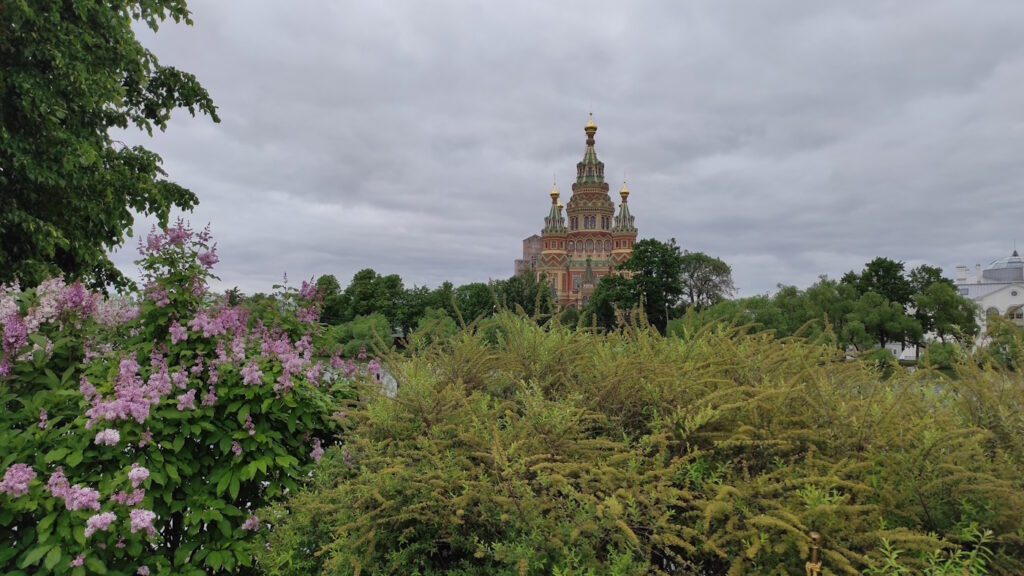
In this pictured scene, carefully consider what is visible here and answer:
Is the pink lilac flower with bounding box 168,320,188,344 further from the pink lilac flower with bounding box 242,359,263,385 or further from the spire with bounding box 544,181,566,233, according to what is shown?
the spire with bounding box 544,181,566,233

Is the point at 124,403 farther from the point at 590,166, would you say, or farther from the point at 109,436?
the point at 590,166

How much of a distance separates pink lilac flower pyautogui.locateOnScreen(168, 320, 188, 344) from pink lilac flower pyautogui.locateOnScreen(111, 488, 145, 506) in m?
1.00

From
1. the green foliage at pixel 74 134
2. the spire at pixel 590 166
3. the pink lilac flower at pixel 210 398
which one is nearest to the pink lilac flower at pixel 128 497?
the pink lilac flower at pixel 210 398

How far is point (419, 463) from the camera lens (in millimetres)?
2887

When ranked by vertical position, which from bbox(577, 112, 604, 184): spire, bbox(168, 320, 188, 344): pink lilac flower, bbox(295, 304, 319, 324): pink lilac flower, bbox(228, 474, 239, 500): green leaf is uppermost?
bbox(577, 112, 604, 184): spire

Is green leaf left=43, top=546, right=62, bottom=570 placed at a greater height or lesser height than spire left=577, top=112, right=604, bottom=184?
lesser

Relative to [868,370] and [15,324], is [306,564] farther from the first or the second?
[868,370]

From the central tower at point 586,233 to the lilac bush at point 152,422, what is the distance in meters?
79.0

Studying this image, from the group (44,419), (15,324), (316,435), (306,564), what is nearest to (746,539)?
(306,564)

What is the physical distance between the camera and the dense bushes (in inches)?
85.2

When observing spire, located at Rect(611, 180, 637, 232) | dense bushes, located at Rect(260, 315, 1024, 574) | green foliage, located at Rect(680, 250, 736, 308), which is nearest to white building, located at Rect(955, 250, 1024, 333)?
green foliage, located at Rect(680, 250, 736, 308)

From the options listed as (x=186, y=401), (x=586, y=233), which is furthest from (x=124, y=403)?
(x=586, y=233)

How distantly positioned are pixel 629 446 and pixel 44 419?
11.7 feet

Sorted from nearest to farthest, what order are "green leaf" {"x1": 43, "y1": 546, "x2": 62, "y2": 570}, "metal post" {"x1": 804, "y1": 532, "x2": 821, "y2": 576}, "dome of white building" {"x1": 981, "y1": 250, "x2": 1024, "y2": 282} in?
"metal post" {"x1": 804, "y1": 532, "x2": 821, "y2": 576}
"green leaf" {"x1": 43, "y1": 546, "x2": 62, "y2": 570}
"dome of white building" {"x1": 981, "y1": 250, "x2": 1024, "y2": 282}
